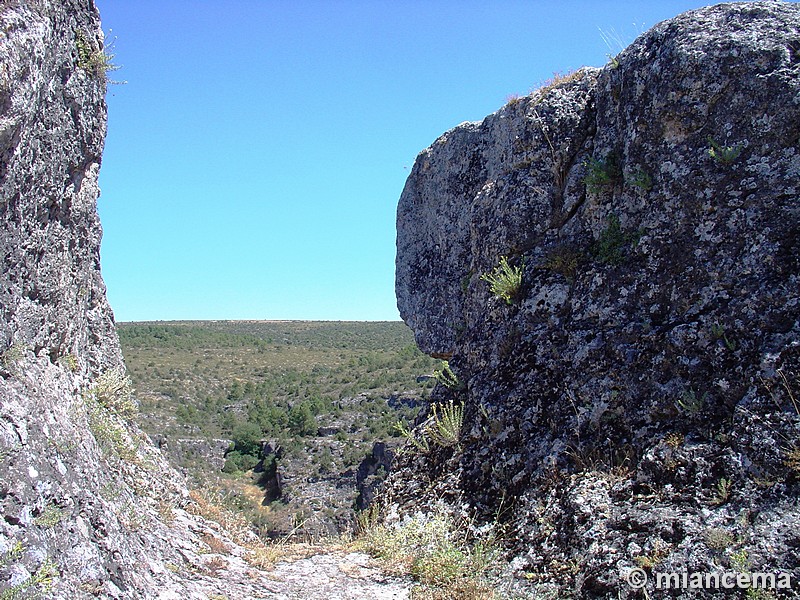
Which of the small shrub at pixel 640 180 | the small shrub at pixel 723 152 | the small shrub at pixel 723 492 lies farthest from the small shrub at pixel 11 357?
the small shrub at pixel 723 152

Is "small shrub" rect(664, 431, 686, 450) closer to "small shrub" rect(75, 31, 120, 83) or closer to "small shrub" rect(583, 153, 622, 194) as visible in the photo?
"small shrub" rect(583, 153, 622, 194)

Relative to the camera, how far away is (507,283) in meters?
6.71

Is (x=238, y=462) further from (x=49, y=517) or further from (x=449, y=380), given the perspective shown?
(x=49, y=517)

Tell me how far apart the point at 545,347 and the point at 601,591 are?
99.0 inches

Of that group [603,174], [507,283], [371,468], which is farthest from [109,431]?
[371,468]

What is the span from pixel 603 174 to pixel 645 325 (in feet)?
6.27

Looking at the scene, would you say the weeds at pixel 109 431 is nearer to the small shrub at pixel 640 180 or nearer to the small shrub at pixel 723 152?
the small shrub at pixel 640 180

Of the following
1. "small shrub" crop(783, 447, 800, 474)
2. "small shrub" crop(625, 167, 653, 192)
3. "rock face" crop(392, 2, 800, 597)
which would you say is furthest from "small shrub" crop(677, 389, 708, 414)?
"small shrub" crop(625, 167, 653, 192)

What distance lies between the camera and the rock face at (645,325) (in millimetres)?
4137

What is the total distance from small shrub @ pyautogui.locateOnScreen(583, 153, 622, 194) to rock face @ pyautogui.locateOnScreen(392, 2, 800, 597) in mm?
16

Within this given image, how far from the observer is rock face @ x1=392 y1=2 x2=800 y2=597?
13.6ft

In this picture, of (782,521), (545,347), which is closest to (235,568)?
(545,347)

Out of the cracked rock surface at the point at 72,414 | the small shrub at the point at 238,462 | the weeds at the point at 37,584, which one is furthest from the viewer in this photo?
the small shrub at the point at 238,462

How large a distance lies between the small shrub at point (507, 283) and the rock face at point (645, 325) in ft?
0.35
